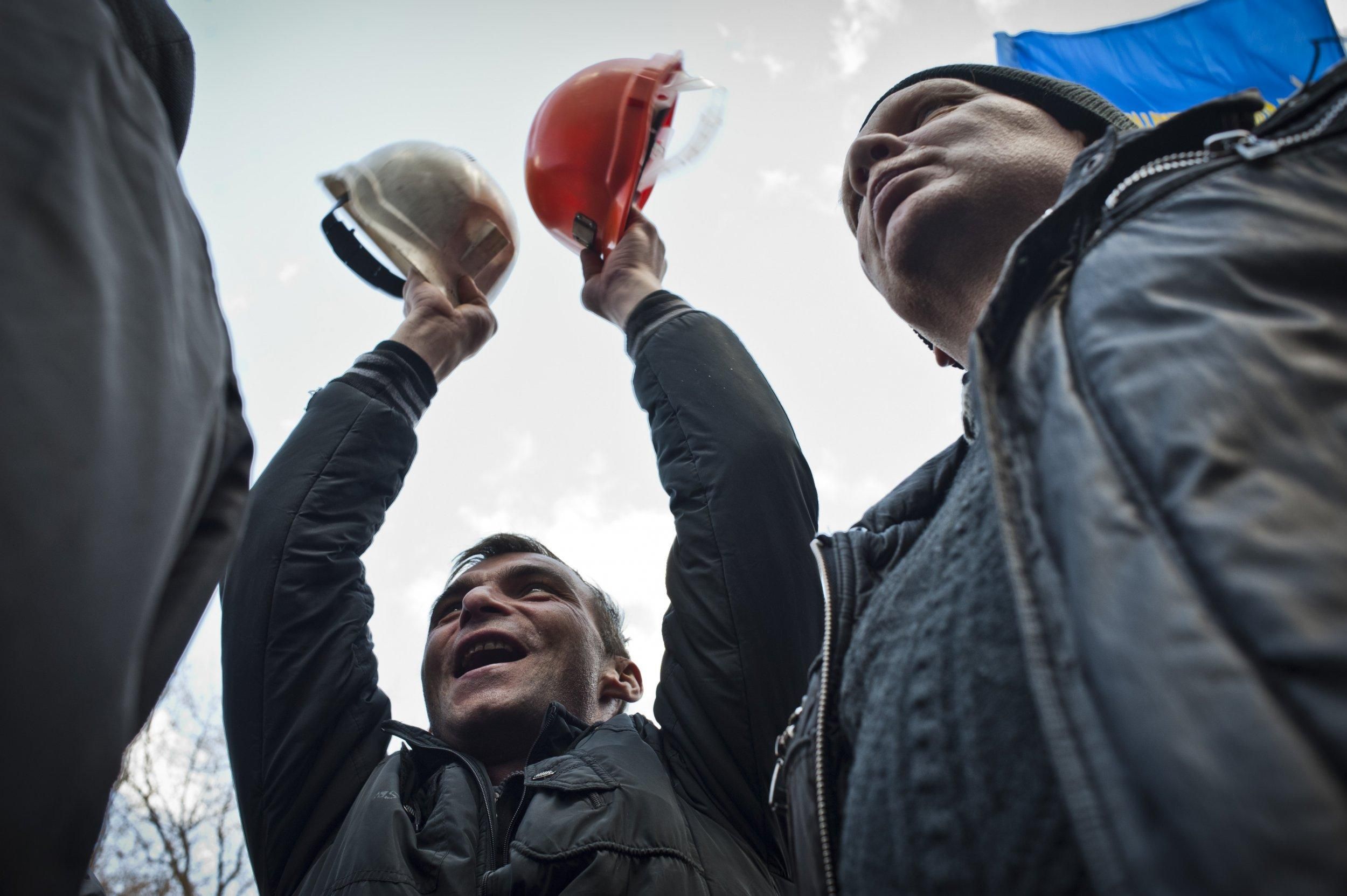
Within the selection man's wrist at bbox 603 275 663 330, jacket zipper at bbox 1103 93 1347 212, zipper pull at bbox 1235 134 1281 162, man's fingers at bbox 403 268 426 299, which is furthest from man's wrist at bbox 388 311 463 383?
zipper pull at bbox 1235 134 1281 162

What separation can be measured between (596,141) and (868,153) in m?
1.01

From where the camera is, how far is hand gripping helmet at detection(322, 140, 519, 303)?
2537 millimetres

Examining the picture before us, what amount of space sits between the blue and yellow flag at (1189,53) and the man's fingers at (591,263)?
3.82 metres

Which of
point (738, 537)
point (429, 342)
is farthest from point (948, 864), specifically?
point (429, 342)

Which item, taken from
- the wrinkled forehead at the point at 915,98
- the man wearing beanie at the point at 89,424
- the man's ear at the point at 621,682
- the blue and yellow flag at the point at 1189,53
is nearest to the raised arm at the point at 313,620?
the man's ear at the point at 621,682

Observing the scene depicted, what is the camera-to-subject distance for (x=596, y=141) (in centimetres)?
254

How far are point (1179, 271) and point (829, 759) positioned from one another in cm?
70

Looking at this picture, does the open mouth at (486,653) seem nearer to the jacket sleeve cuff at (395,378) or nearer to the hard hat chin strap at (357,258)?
the jacket sleeve cuff at (395,378)

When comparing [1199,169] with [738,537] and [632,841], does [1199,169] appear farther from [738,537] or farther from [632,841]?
[632,841]

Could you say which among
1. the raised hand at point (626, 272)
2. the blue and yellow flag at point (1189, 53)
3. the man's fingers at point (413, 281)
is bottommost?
the raised hand at point (626, 272)

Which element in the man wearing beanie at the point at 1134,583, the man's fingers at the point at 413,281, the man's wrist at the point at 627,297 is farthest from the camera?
the man's fingers at the point at 413,281

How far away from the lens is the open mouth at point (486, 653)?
2697 mm

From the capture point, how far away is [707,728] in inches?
75.6

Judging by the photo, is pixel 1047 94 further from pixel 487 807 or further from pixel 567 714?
pixel 487 807
